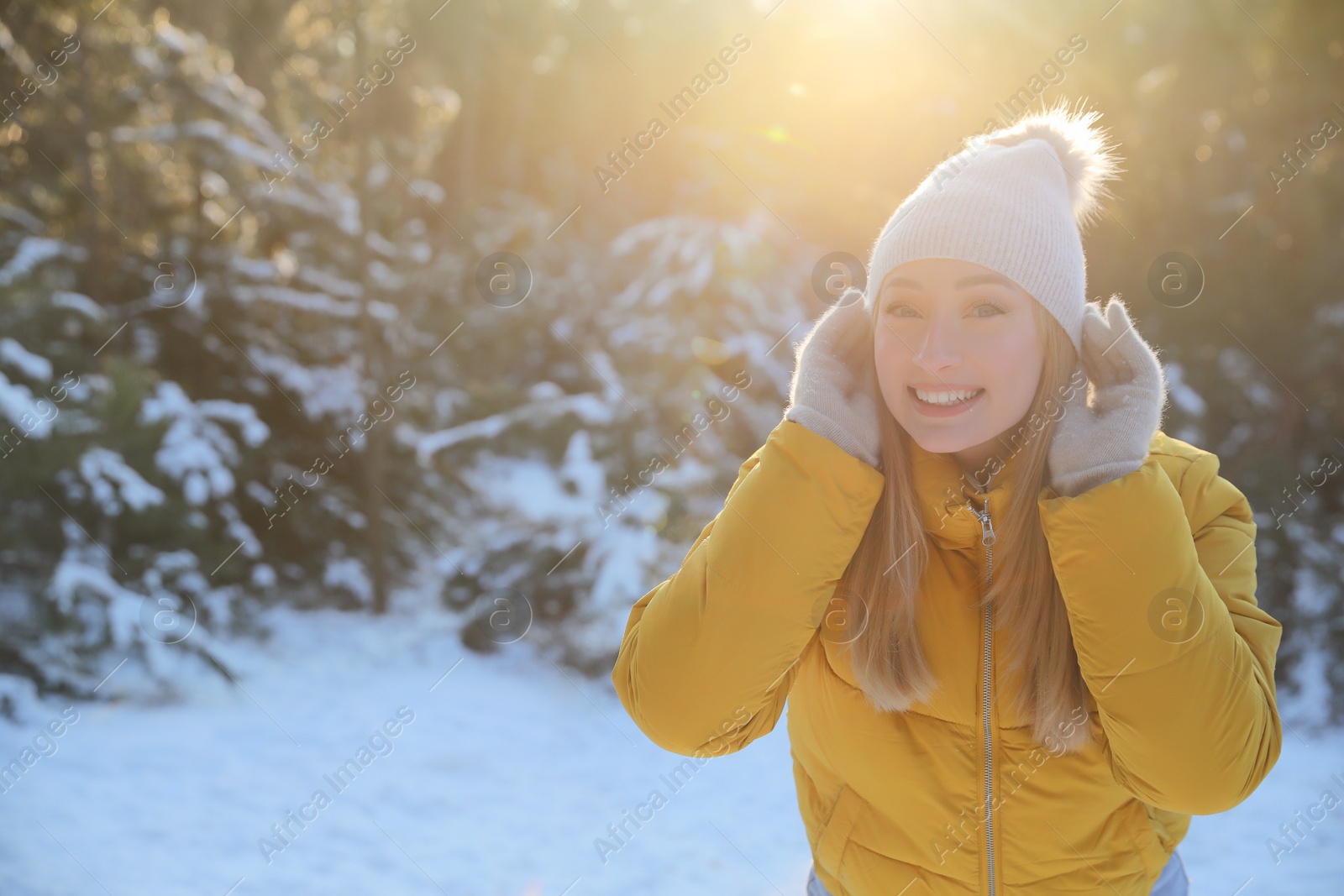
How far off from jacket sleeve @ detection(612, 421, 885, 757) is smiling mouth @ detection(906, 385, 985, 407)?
16 cm

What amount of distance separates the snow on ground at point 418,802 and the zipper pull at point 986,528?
7.80 feet

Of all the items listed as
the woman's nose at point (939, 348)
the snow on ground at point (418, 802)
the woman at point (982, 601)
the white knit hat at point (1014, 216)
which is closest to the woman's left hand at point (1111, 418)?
the woman at point (982, 601)

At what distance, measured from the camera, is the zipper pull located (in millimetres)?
1459

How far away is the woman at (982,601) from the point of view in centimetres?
127

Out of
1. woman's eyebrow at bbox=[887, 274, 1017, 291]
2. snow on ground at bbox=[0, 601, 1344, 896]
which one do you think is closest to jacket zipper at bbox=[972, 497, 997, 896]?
woman's eyebrow at bbox=[887, 274, 1017, 291]

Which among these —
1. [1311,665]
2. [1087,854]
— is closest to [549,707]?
[1087,854]

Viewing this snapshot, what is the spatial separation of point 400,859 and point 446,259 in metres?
3.85

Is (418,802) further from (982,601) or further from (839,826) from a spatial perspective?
(982,601)

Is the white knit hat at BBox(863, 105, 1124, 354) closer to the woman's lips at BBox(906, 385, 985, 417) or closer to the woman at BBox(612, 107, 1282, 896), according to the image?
the woman at BBox(612, 107, 1282, 896)

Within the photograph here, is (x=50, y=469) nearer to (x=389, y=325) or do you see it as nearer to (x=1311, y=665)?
(x=389, y=325)

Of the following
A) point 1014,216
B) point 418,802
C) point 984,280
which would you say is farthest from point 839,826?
point 418,802

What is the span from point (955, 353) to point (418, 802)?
3296mm

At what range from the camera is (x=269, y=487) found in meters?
5.29

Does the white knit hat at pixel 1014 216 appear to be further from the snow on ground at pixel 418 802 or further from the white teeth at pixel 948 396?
the snow on ground at pixel 418 802
